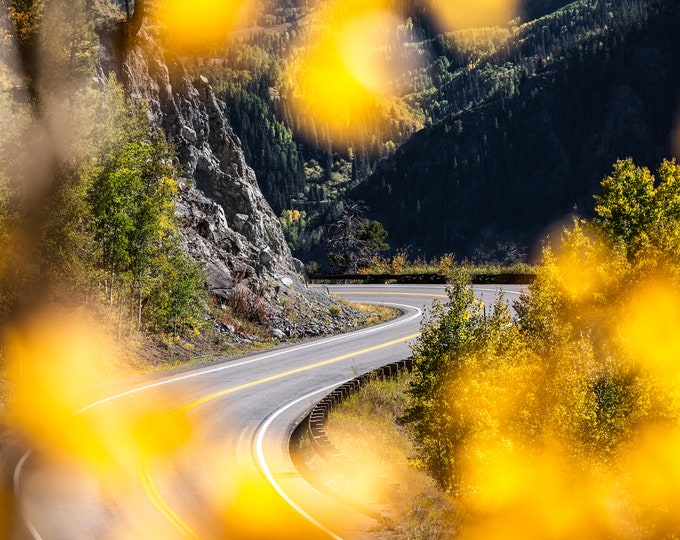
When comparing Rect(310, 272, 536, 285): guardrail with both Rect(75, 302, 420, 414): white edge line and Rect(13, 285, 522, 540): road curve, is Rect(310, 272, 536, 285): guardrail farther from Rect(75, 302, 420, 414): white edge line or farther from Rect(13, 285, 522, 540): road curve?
Rect(13, 285, 522, 540): road curve

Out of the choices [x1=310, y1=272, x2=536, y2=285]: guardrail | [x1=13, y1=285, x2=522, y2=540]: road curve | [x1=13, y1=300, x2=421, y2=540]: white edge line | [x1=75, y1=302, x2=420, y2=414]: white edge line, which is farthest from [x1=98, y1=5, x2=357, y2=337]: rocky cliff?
[x1=310, y1=272, x2=536, y2=285]: guardrail

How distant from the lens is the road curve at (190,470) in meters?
13.0

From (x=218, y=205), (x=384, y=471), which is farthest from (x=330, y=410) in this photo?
(x=218, y=205)

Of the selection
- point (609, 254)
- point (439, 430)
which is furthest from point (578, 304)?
point (439, 430)

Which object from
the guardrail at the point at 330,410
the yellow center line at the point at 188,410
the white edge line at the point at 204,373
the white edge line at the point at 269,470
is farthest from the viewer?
the guardrail at the point at 330,410

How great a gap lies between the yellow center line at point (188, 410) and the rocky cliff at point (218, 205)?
5187mm

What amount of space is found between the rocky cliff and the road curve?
9317 mm

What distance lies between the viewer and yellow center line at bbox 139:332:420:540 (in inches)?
507

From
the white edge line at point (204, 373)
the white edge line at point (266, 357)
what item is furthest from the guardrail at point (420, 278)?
the white edge line at point (266, 357)

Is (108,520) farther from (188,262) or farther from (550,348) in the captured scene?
(188,262)

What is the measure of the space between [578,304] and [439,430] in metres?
15.8

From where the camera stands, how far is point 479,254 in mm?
176375

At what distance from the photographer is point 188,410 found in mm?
22031

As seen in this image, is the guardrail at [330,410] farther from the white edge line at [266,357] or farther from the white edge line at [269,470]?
the white edge line at [266,357]
